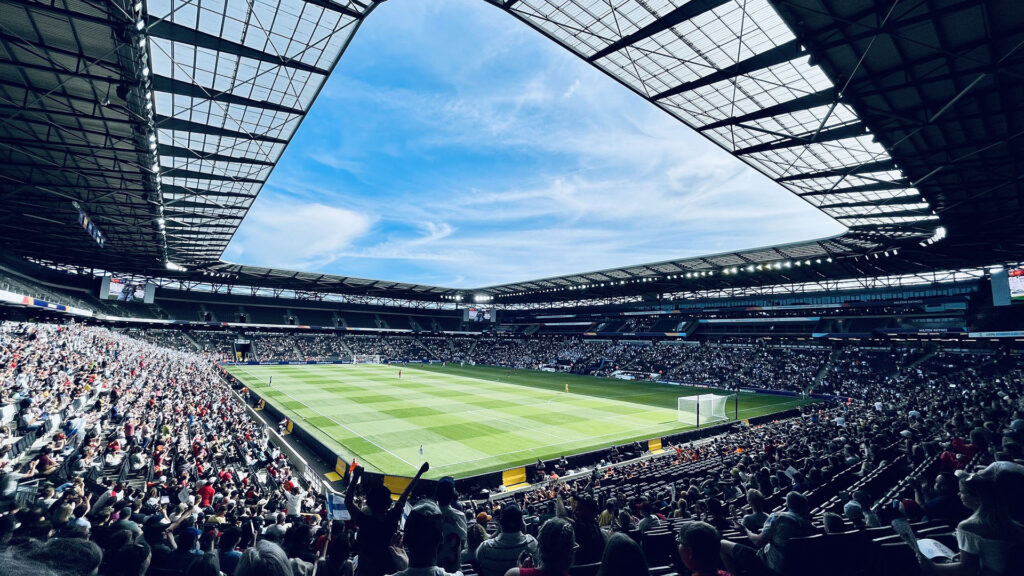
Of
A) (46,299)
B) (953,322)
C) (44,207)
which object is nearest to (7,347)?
(44,207)

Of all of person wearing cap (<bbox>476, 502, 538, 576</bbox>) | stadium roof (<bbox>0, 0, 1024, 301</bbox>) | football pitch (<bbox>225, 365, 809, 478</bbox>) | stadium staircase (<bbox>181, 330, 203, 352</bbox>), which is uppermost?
stadium roof (<bbox>0, 0, 1024, 301</bbox>)

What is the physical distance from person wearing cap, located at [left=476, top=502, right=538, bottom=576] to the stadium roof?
1393 cm

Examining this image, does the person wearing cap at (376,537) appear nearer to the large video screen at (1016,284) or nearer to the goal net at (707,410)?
the goal net at (707,410)

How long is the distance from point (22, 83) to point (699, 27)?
22.3 meters

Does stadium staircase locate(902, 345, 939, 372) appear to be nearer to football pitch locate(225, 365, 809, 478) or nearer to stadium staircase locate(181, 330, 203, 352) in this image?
football pitch locate(225, 365, 809, 478)

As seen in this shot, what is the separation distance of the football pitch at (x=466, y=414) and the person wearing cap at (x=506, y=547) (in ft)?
52.1

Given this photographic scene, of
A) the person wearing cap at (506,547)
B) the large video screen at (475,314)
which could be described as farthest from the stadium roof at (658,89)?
the large video screen at (475,314)

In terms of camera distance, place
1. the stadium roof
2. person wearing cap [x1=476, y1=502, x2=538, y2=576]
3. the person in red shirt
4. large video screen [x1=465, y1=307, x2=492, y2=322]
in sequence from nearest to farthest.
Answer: person wearing cap [x1=476, y1=502, x2=538, y2=576] < the person in red shirt < the stadium roof < large video screen [x1=465, y1=307, x2=492, y2=322]

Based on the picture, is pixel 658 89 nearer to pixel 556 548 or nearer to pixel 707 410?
pixel 556 548

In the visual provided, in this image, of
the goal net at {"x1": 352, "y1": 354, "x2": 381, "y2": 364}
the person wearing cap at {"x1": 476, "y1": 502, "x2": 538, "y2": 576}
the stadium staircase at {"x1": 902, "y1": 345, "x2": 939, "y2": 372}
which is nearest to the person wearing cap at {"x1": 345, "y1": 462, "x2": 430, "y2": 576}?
the person wearing cap at {"x1": 476, "y1": 502, "x2": 538, "y2": 576}

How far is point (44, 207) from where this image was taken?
2527 cm

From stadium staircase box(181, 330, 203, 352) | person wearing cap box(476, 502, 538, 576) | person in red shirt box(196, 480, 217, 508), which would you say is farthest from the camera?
stadium staircase box(181, 330, 203, 352)

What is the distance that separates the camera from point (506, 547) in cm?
380

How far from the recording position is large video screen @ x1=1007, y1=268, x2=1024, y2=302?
3034 cm
